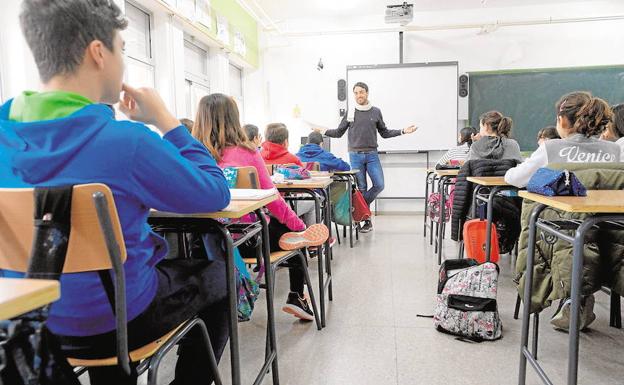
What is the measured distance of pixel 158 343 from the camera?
2.97 ft

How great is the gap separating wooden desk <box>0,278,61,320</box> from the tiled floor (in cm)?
133

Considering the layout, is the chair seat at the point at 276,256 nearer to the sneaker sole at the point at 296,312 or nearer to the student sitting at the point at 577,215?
the sneaker sole at the point at 296,312

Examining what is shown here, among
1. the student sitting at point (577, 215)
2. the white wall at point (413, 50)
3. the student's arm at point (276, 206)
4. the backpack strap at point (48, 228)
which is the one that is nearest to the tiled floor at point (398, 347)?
the student sitting at point (577, 215)

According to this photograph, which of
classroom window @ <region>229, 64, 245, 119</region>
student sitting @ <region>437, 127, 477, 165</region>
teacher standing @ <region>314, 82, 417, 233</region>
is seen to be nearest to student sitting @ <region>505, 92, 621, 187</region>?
student sitting @ <region>437, 127, 477, 165</region>

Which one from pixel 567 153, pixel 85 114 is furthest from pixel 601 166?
pixel 85 114

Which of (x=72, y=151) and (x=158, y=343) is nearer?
(x=72, y=151)

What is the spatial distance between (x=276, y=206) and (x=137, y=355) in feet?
3.54

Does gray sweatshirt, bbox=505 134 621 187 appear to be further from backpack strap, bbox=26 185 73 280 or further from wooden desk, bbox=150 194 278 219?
backpack strap, bbox=26 185 73 280

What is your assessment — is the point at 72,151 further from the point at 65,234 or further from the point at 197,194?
the point at 197,194

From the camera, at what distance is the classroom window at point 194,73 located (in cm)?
466

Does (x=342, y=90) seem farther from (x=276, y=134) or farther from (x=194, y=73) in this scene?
(x=276, y=134)

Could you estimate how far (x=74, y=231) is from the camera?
71 centimetres

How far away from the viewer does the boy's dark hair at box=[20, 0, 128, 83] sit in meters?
0.78

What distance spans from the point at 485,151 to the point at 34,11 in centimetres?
284
